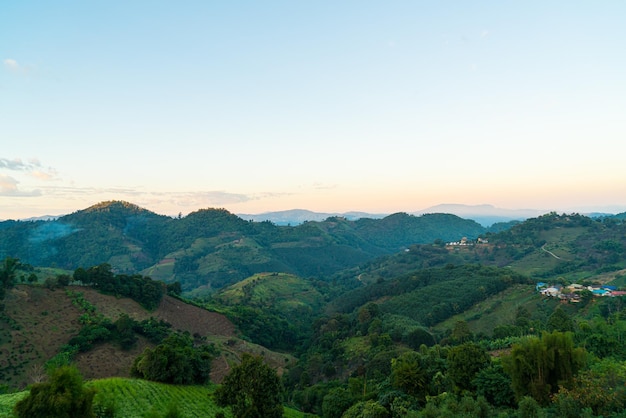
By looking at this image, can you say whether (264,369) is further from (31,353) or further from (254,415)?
(31,353)

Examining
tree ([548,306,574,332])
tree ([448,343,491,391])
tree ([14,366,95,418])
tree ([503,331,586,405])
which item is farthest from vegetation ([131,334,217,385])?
Answer: tree ([548,306,574,332])

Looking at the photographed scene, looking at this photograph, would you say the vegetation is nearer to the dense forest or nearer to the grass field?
the dense forest

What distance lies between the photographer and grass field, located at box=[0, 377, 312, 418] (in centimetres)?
2608

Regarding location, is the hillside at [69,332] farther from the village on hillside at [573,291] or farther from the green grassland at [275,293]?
the village on hillside at [573,291]

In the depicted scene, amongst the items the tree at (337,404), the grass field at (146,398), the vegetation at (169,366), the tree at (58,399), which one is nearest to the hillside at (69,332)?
the vegetation at (169,366)

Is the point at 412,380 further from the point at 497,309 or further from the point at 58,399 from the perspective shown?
the point at 497,309

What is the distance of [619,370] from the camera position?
2455cm

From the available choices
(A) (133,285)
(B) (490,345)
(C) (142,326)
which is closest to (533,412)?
(B) (490,345)

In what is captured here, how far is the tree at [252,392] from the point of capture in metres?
28.1

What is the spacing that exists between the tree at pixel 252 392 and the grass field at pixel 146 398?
10.4 ft

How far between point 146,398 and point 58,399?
14003 millimetres

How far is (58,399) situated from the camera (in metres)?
18.0

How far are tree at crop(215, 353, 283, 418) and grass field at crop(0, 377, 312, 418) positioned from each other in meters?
3.16

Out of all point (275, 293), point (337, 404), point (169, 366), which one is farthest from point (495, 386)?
Answer: point (275, 293)
